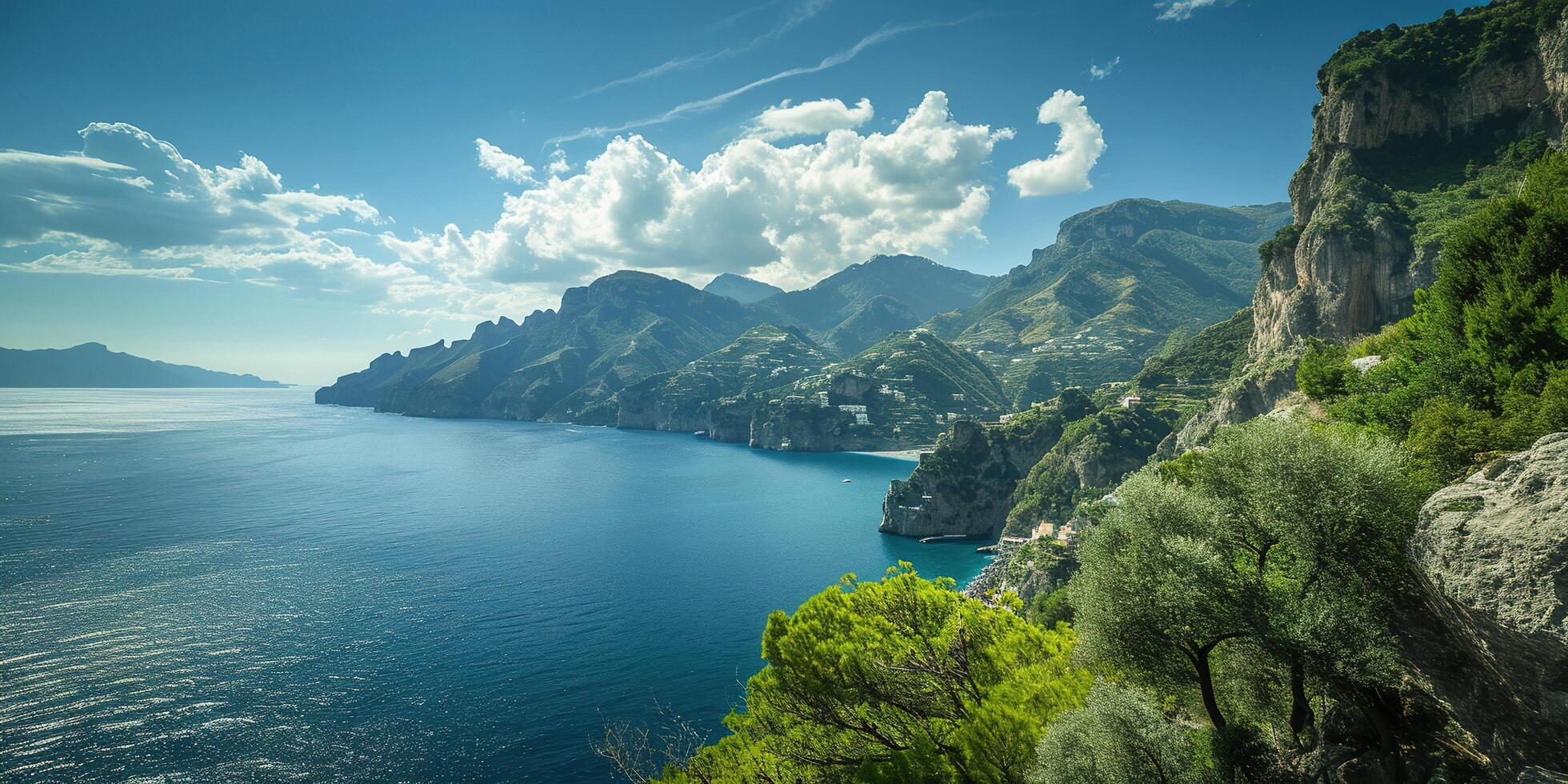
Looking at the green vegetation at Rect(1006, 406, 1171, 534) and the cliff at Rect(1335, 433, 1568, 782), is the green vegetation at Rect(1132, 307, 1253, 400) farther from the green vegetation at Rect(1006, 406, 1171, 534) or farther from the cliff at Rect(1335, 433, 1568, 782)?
the cliff at Rect(1335, 433, 1568, 782)

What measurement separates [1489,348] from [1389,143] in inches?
3287

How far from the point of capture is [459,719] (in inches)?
1690

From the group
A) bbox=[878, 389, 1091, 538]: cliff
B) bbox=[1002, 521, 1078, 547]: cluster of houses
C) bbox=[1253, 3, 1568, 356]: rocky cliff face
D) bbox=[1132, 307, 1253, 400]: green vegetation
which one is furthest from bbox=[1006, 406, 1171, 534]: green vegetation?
bbox=[1132, 307, 1253, 400]: green vegetation

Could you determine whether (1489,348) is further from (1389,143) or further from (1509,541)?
(1389,143)

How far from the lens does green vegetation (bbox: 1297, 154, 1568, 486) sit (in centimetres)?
1734

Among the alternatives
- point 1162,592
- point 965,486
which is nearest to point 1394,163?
point 965,486

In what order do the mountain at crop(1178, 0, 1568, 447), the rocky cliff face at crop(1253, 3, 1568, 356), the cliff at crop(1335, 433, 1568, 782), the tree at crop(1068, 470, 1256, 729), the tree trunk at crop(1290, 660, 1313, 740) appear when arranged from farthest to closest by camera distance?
the rocky cliff face at crop(1253, 3, 1568, 356)
the mountain at crop(1178, 0, 1568, 447)
the tree at crop(1068, 470, 1256, 729)
the tree trunk at crop(1290, 660, 1313, 740)
the cliff at crop(1335, 433, 1568, 782)

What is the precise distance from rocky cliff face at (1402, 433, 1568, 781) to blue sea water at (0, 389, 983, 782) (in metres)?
40.5

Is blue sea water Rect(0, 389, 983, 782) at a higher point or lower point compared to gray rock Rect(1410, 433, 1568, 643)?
lower

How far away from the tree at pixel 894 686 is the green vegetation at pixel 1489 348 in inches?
454

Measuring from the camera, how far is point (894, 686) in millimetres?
19562

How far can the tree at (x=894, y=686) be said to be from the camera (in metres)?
16.5

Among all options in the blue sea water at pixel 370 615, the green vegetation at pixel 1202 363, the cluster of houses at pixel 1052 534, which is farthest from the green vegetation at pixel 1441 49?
A: the blue sea water at pixel 370 615

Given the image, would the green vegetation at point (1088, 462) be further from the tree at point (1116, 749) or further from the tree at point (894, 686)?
the tree at point (1116, 749)
